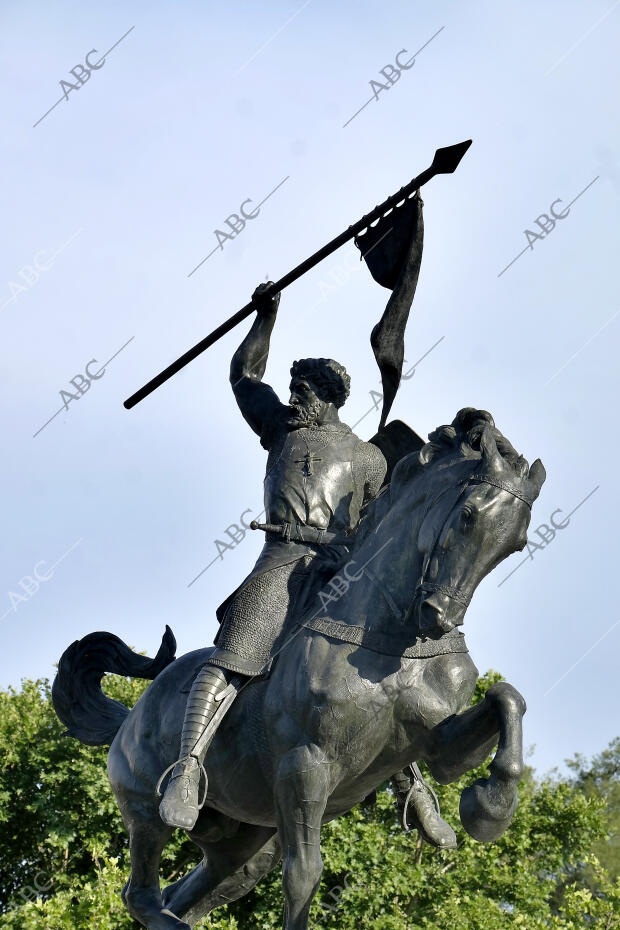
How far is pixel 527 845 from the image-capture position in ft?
74.9

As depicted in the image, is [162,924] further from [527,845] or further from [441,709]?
[527,845]

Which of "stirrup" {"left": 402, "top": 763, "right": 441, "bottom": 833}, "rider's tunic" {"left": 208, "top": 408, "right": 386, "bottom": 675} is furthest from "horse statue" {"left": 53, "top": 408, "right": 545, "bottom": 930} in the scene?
"stirrup" {"left": 402, "top": 763, "right": 441, "bottom": 833}

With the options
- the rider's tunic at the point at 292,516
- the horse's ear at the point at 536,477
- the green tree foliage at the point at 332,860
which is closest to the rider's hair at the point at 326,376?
the rider's tunic at the point at 292,516

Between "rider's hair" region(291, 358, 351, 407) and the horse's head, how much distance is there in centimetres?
160

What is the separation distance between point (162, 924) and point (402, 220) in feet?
15.4

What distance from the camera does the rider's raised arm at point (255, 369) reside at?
8.34 m

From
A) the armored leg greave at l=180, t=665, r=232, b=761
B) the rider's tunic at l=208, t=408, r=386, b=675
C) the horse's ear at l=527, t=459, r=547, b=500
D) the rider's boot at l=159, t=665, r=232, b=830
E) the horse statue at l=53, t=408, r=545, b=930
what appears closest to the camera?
the horse statue at l=53, t=408, r=545, b=930

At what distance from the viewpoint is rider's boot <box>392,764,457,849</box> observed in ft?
24.6

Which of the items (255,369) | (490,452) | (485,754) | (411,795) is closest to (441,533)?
(490,452)

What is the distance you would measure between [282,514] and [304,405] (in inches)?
30.6

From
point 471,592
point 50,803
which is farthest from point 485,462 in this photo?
point 50,803

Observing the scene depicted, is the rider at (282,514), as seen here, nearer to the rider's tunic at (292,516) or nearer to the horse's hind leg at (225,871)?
the rider's tunic at (292,516)

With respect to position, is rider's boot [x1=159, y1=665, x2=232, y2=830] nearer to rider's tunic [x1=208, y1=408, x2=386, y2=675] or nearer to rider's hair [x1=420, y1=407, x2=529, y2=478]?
rider's tunic [x1=208, y1=408, x2=386, y2=675]

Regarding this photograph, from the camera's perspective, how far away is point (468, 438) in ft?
22.4
